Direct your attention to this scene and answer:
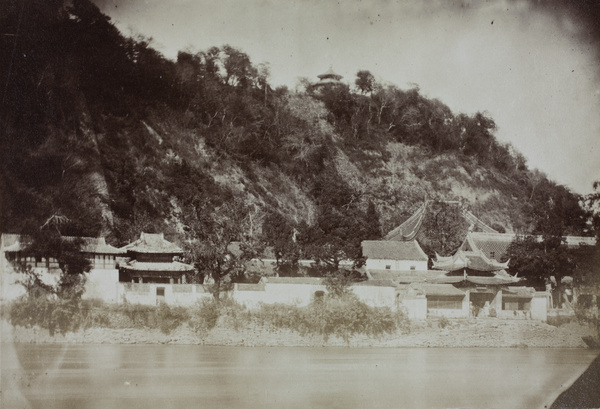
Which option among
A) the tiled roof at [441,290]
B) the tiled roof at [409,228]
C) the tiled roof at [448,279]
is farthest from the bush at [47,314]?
the tiled roof at [409,228]

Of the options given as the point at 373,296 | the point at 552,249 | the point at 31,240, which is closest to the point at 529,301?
the point at 552,249

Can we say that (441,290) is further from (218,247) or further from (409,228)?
(409,228)

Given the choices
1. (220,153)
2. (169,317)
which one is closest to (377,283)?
(169,317)

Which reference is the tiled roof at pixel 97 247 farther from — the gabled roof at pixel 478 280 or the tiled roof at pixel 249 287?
the gabled roof at pixel 478 280

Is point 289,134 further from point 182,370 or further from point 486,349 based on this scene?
point 182,370

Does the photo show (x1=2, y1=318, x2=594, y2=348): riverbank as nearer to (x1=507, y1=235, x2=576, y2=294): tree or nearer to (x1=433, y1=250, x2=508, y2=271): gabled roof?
(x1=507, y1=235, x2=576, y2=294): tree

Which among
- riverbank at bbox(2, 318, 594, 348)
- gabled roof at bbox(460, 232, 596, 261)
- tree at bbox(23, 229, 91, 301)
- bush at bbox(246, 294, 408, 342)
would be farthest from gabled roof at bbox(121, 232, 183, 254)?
gabled roof at bbox(460, 232, 596, 261)
